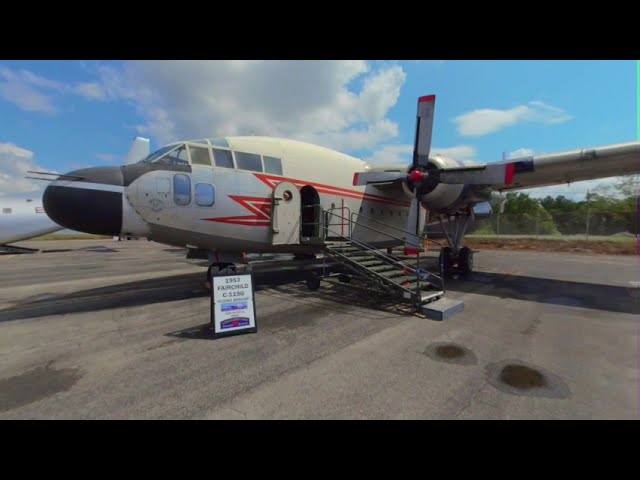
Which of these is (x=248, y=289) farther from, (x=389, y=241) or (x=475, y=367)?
(x=389, y=241)

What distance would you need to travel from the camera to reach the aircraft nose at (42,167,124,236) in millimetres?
5906

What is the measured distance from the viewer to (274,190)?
8.23m

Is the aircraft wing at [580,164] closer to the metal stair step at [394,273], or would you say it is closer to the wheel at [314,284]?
the metal stair step at [394,273]

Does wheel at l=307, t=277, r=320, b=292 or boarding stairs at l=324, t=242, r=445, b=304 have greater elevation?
boarding stairs at l=324, t=242, r=445, b=304

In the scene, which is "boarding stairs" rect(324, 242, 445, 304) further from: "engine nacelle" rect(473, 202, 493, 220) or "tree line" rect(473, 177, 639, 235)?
"tree line" rect(473, 177, 639, 235)

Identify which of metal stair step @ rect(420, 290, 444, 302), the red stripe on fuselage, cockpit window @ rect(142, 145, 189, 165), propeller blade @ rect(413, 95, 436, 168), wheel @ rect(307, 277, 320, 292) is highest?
propeller blade @ rect(413, 95, 436, 168)

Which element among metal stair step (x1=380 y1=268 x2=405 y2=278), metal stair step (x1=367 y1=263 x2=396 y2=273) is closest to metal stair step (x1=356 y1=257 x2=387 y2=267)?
metal stair step (x1=367 y1=263 x2=396 y2=273)

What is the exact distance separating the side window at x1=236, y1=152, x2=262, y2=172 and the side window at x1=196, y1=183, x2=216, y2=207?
43.0 inches

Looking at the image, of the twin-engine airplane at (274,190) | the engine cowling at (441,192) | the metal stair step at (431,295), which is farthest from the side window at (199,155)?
the engine cowling at (441,192)

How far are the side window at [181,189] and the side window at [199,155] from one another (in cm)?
52

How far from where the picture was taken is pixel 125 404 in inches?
121

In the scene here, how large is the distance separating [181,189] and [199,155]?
3.53ft

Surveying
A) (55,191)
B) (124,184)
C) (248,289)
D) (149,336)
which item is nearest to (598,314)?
(248,289)

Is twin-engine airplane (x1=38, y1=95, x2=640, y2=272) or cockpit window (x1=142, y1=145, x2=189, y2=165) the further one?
cockpit window (x1=142, y1=145, x2=189, y2=165)
